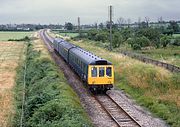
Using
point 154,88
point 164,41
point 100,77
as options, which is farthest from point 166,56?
point 100,77

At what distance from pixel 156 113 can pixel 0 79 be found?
66.2 feet

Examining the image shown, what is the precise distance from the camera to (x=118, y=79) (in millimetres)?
34219

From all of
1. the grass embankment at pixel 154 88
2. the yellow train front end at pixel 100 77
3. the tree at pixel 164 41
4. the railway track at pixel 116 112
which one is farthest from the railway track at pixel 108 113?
the tree at pixel 164 41

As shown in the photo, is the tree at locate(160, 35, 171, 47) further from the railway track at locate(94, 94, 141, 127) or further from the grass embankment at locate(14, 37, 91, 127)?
the railway track at locate(94, 94, 141, 127)

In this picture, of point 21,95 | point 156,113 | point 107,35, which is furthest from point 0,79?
point 107,35

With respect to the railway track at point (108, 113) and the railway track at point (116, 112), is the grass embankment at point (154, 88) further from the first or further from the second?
the railway track at point (116, 112)

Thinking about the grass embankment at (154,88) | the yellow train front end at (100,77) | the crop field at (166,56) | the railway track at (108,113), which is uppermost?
the yellow train front end at (100,77)

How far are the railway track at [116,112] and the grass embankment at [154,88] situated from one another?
182 cm

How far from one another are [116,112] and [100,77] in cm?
556

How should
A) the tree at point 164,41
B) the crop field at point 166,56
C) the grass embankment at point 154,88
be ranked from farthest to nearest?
the tree at point 164,41, the crop field at point 166,56, the grass embankment at point 154,88

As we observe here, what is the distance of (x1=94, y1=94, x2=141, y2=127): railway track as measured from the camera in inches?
780

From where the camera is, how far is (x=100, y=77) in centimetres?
2758

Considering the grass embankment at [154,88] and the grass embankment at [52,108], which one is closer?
the grass embankment at [52,108]

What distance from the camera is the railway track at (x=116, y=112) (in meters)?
19.8
